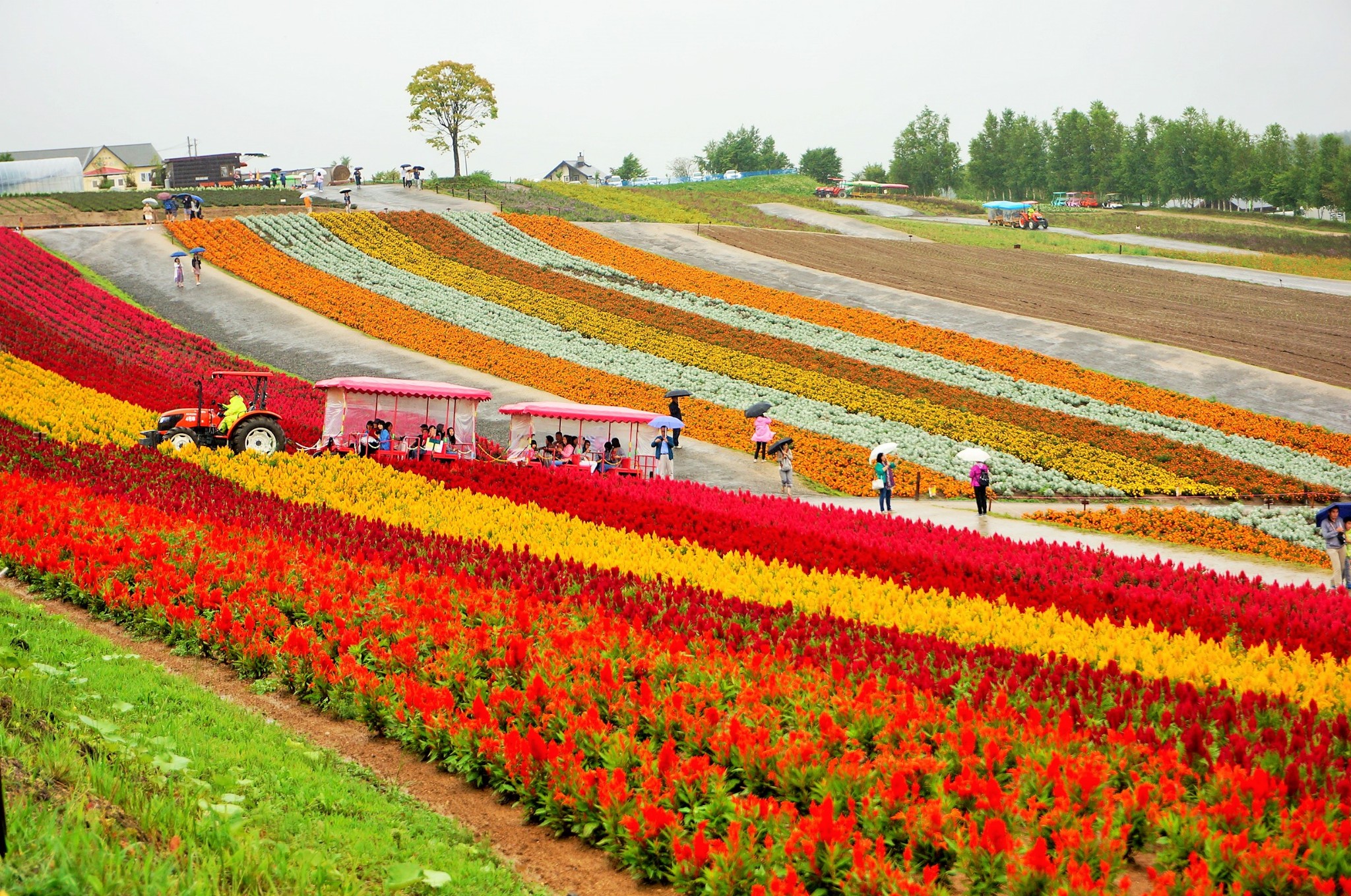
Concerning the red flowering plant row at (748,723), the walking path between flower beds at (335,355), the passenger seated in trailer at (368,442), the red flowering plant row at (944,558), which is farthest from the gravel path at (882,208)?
the red flowering plant row at (748,723)

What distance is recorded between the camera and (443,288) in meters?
45.2

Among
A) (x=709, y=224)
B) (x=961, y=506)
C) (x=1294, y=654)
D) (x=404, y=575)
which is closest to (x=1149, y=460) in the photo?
(x=961, y=506)

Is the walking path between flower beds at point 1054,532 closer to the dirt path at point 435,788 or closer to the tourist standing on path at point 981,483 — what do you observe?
the tourist standing on path at point 981,483

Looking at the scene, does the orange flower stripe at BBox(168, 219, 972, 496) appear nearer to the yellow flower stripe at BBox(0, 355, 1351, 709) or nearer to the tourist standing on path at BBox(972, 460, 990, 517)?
the tourist standing on path at BBox(972, 460, 990, 517)

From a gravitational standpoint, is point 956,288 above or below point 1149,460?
above

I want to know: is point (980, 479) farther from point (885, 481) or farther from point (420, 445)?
point (420, 445)

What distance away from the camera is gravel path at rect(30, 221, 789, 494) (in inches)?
1083

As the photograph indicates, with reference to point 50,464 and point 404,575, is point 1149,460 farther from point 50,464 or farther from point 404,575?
point 50,464

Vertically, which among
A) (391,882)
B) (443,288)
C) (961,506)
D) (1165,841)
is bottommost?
(961,506)

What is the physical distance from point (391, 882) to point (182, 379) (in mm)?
26540

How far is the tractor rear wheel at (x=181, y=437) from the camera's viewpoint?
20.2m

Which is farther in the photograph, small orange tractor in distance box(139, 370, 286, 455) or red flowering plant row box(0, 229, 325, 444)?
red flowering plant row box(0, 229, 325, 444)

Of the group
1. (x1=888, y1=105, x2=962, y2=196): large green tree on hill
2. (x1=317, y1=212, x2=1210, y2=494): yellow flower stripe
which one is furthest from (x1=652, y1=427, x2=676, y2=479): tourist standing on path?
(x1=888, y1=105, x2=962, y2=196): large green tree on hill

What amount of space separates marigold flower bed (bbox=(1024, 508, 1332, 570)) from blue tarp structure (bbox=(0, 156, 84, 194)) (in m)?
74.1
